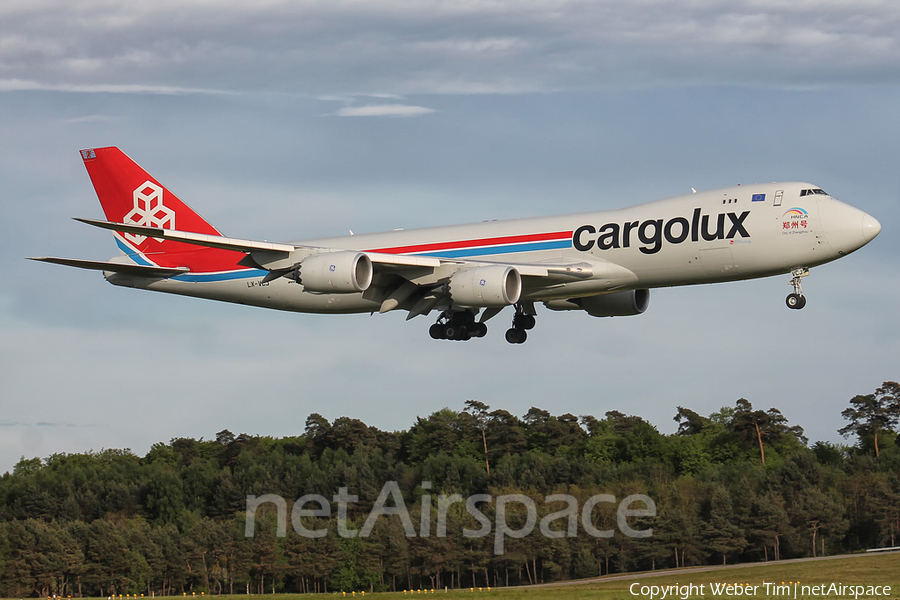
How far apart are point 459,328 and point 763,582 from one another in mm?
28590

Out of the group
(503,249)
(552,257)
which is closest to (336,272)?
(503,249)

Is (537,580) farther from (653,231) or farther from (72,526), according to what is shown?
(653,231)

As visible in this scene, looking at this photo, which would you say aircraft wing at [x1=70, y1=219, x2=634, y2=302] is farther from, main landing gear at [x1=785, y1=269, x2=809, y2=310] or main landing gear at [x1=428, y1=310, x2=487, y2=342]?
main landing gear at [x1=785, y1=269, x2=809, y2=310]

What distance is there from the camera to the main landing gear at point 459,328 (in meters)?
46.5

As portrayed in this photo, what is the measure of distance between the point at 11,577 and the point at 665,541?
60.1 meters

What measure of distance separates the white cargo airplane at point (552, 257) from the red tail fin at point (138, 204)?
232 cm

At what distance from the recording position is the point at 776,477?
113 meters

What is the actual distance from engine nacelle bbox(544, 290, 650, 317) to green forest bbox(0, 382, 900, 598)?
56.4 metres

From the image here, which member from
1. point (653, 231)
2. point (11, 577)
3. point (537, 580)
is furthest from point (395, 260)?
point (11, 577)

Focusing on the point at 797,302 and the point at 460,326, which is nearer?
the point at 797,302

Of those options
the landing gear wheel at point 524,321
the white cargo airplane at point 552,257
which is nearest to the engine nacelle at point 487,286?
the white cargo airplane at point 552,257

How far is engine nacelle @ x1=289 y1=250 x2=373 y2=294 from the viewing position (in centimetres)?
4141

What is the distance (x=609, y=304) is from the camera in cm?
4916

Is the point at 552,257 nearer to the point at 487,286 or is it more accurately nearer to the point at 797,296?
the point at 487,286
